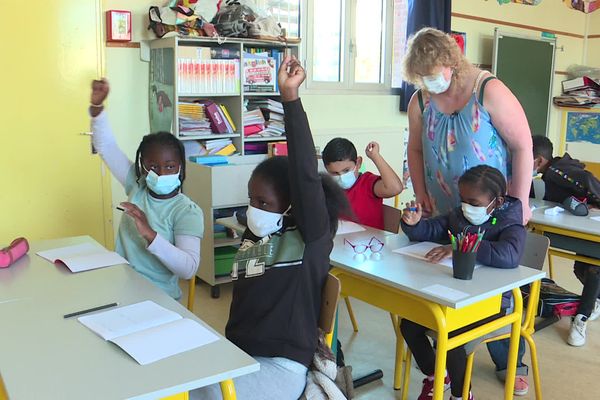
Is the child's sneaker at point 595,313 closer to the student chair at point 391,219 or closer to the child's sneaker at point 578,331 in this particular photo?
the child's sneaker at point 578,331

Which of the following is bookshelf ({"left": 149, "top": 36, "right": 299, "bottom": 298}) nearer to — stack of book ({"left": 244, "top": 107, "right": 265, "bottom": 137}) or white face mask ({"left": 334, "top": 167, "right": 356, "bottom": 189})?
stack of book ({"left": 244, "top": 107, "right": 265, "bottom": 137})

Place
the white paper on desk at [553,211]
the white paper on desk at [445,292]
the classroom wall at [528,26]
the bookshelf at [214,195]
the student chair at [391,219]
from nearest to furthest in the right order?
the white paper on desk at [445,292] → the student chair at [391,219] → the white paper on desk at [553,211] → the bookshelf at [214,195] → the classroom wall at [528,26]

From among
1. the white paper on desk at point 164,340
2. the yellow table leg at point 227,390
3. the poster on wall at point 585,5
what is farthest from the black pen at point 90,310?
the poster on wall at point 585,5

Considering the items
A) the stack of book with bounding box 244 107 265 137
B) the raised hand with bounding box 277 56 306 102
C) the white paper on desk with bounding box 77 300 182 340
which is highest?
the raised hand with bounding box 277 56 306 102

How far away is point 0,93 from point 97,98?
5.24 feet

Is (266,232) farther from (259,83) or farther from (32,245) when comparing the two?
(259,83)

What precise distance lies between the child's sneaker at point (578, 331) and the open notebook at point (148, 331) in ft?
7.86

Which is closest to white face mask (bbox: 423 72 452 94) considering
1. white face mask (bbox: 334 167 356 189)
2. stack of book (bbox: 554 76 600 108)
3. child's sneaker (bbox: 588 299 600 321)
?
white face mask (bbox: 334 167 356 189)

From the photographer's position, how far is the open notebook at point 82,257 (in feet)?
6.52

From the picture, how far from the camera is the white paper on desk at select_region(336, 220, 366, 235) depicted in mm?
2546

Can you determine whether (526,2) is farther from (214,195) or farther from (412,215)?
(412,215)

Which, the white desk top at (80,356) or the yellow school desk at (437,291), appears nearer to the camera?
the white desk top at (80,356)

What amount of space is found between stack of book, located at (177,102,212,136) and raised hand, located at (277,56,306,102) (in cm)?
247

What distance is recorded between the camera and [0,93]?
11.7 ft
